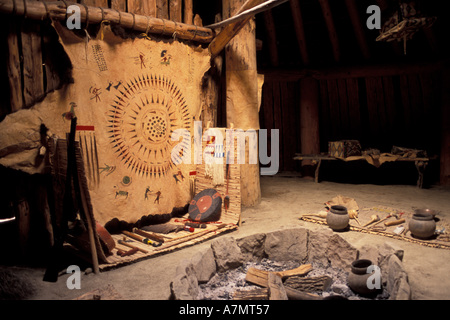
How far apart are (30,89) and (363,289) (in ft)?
11.7

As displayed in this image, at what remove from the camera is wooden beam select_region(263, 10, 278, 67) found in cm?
710

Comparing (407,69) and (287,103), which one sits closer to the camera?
(407,69)

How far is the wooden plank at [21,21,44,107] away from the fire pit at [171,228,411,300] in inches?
90.4

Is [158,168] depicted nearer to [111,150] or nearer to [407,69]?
[111,150]

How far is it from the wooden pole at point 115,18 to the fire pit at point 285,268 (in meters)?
2.60

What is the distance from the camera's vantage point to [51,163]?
3158mm

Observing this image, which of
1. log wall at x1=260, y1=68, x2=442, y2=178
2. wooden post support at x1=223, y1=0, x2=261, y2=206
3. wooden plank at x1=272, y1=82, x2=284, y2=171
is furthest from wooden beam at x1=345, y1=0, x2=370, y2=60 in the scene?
wooden post support at x1=223, y1=0, x2=261, y2=206

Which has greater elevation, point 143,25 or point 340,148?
point 143,25

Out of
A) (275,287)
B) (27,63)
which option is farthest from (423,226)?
(27,63)

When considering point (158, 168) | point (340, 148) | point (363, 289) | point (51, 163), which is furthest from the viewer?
point (340, 148)

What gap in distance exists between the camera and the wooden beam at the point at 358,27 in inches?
257

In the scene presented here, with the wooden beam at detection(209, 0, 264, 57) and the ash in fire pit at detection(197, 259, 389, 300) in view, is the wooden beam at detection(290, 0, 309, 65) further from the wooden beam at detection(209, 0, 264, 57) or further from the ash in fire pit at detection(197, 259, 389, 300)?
the ash in fire pit at detection(197, 259, 389, 300)
